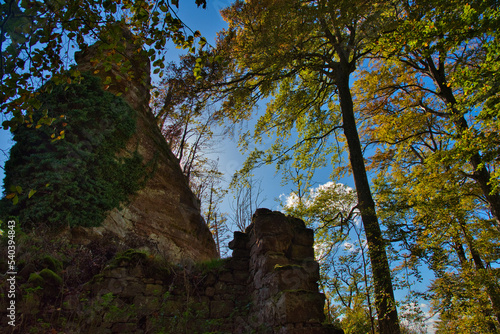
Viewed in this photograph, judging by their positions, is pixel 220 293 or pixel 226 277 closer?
pixel 220 293

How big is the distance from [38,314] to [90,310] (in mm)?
633

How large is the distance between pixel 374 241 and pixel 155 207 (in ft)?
21.1

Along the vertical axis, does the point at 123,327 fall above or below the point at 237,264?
below

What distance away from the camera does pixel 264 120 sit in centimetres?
1063

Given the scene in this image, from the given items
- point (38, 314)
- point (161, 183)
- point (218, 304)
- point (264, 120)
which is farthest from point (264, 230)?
point (264, 120)

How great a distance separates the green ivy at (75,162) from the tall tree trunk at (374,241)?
21.2 ft

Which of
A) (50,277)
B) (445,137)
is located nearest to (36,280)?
(50,277)

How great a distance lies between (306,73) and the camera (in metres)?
11.8

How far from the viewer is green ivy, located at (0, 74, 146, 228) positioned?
6137 mm

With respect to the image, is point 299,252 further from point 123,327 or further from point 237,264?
point 123,327

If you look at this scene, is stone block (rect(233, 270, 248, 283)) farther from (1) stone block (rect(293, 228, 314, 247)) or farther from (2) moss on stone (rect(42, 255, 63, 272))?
(2) moss on stone (rect(42, 255, 63, 272))

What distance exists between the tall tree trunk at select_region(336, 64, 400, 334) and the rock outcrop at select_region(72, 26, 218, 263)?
5.01m

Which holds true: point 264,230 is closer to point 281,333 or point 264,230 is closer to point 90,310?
point 281,333

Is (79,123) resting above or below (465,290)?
above
